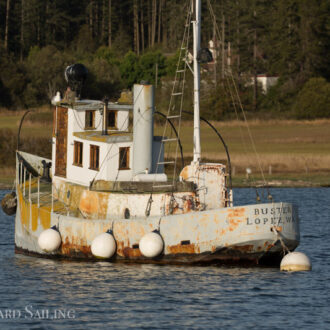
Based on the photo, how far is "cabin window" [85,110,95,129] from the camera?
136 ft

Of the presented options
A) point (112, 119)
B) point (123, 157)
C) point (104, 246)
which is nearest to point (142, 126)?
point (123, 157)

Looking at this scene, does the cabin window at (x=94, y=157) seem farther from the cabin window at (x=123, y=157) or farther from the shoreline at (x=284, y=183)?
the shoreline at (x=284, y=183)

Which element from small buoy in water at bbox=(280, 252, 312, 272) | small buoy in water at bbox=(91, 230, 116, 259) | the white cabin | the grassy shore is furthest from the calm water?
the grassy shore

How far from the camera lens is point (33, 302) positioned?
31.3 meters

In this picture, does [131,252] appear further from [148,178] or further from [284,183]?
[284,183]

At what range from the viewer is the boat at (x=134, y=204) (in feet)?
112

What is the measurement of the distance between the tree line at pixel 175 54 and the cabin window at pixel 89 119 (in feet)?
202

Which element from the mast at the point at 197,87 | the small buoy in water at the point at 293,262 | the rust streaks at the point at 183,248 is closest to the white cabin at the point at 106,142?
the mast at the point at 197,87

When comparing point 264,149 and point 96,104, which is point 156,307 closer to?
point 96,104

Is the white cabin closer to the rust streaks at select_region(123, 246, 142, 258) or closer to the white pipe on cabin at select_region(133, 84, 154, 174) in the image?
the white pipe on cabin at select_region(133, 84, 154, 174)

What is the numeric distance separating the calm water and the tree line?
226 feet

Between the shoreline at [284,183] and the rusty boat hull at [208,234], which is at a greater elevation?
the shoreline at [284,183]

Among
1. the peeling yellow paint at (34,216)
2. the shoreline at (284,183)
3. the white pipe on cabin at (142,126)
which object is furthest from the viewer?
the shoreline at (284,183)

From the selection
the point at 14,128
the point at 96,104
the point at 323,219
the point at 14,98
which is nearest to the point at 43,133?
the point at 14,128
